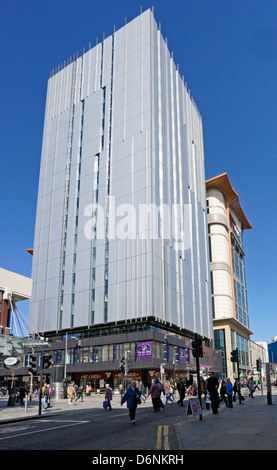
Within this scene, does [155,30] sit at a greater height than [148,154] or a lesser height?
greater

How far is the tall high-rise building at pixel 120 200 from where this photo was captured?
5850cm

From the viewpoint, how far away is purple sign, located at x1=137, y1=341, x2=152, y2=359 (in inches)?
2169

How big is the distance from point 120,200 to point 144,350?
74.8ft

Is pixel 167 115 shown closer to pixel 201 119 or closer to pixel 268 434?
pixel 201 119

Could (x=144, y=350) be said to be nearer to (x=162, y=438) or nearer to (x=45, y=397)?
(x=45, y=397)

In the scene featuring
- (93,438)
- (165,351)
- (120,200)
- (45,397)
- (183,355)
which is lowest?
(45,397)

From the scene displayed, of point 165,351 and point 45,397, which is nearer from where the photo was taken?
point 45,397

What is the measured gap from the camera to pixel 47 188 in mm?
74938

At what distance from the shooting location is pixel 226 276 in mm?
94188

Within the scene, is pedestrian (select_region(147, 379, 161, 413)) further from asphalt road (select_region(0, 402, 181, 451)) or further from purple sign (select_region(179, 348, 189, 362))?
purple sign (select_region(179, 348, 189, 362))

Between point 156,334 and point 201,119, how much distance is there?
58.0m

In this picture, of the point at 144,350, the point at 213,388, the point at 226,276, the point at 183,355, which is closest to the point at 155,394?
the point at 213,388
